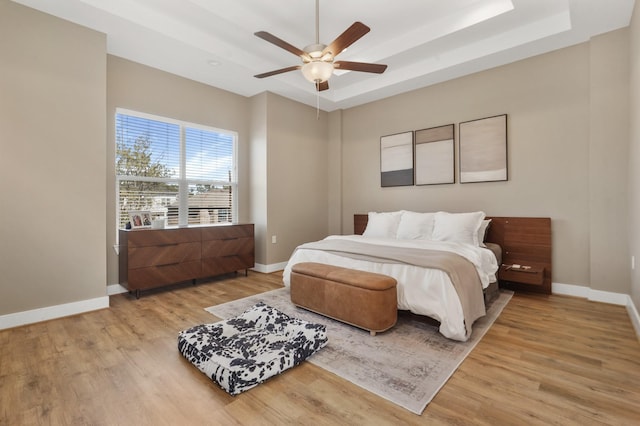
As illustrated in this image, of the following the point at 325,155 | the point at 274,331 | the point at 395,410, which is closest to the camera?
the point at 395,410

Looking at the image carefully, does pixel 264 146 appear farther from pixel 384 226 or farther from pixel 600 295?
pixel 600 295

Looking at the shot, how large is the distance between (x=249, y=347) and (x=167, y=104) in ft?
11.7

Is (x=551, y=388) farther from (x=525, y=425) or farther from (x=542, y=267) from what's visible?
(x=542, y=267)

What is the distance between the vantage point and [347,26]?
3.62m

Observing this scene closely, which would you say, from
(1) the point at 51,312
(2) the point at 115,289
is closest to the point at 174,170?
(2) the point at 115,289

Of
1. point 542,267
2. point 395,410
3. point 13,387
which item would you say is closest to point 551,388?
point 395,410

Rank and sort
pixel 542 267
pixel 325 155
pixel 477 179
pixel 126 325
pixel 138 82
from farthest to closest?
pixel 325 155, pixel 477 179, pixel 138 82, pixel 542 267, pixel 126 325

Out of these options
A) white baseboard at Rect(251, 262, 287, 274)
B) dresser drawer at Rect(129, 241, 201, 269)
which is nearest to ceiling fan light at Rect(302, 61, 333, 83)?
dresser drawer at Rect(129, 241, 201, 269)

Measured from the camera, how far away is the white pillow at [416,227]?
12.9 feet

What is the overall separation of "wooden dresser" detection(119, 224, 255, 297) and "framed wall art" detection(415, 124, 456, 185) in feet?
9.17

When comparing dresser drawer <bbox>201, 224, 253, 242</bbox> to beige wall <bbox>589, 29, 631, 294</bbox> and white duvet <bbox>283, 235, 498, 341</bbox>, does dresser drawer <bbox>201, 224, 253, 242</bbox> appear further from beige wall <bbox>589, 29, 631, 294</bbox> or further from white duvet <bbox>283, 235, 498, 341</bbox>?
beige wall <bbox>589, 29, 631, 294</bbox>

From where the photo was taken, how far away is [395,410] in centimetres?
159

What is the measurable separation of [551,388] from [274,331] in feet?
6.05

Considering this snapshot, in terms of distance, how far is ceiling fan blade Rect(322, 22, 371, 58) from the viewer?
7.59 ft
